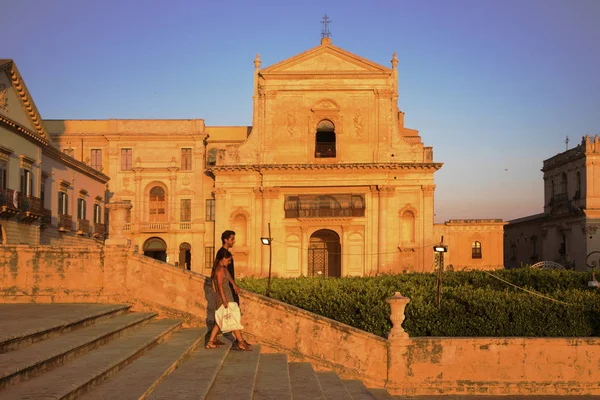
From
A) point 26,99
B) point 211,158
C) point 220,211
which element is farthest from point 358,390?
point 211,158

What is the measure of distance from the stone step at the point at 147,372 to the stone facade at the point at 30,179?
20.0 metres

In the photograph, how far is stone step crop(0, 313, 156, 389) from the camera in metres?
6.60

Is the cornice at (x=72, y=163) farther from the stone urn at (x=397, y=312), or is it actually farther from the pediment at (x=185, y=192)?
the stone urn at (x=397, y=312)

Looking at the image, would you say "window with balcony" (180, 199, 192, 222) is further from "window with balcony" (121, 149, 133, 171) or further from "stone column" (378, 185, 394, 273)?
"stone column" (378, 185, 394, 273)

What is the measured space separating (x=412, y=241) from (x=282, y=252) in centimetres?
763

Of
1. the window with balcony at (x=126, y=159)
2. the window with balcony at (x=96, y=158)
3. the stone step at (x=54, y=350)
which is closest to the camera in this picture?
the stone step at (x=54, y=350)

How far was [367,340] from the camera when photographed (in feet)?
43.9

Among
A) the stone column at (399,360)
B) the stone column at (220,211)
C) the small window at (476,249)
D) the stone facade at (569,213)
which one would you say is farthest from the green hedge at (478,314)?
the stone facade at (569,213)

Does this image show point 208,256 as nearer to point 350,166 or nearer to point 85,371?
point 350,166

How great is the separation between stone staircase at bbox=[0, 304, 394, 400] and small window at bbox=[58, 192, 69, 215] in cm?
2458

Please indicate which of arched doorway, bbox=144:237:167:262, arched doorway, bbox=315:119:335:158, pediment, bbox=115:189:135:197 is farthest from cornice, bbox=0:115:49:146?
arched doorway, bbox=315:119:335:158

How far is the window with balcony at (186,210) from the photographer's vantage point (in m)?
44.1

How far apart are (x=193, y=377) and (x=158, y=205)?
1457 inches

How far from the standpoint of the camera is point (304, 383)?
10.2 m
